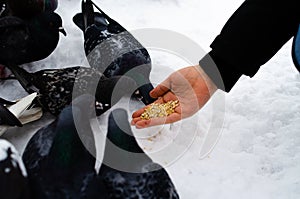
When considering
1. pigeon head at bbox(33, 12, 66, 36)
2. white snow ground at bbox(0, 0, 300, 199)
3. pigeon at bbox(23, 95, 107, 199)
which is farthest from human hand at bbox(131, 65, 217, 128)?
pigeon head at bbox(33, 12, 66, 36)

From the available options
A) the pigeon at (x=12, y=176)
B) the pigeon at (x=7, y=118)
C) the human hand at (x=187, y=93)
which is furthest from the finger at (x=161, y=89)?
the pigeon at (x=12, y=176)

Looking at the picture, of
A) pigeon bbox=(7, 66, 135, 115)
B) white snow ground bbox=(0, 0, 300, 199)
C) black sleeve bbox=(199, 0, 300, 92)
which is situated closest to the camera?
black sleeve bbox=(199, 0, 300, 92)

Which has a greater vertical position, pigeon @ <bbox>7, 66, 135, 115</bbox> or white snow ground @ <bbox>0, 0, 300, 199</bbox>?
pigeon @ <bbox>7, 66, 135, 115</bbox>

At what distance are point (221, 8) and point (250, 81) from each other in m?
0.63

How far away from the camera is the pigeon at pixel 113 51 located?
1.80 metres

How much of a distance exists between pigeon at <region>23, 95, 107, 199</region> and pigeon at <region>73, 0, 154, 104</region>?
59 cm

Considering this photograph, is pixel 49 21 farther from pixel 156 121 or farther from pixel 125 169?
pixel 125 169

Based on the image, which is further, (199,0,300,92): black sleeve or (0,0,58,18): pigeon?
(0,0,58,18): pigeon

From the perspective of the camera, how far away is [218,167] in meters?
1.62

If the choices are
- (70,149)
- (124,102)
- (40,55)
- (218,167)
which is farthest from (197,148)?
(40,55)

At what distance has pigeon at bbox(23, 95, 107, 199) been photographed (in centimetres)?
112

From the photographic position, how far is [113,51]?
6.15ft

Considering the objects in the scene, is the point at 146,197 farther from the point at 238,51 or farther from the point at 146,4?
the point at 146,4

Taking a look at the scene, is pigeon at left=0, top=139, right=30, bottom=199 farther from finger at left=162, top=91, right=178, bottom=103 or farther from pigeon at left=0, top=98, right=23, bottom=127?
finger at left=162, top=91, right=178, bottom=103
